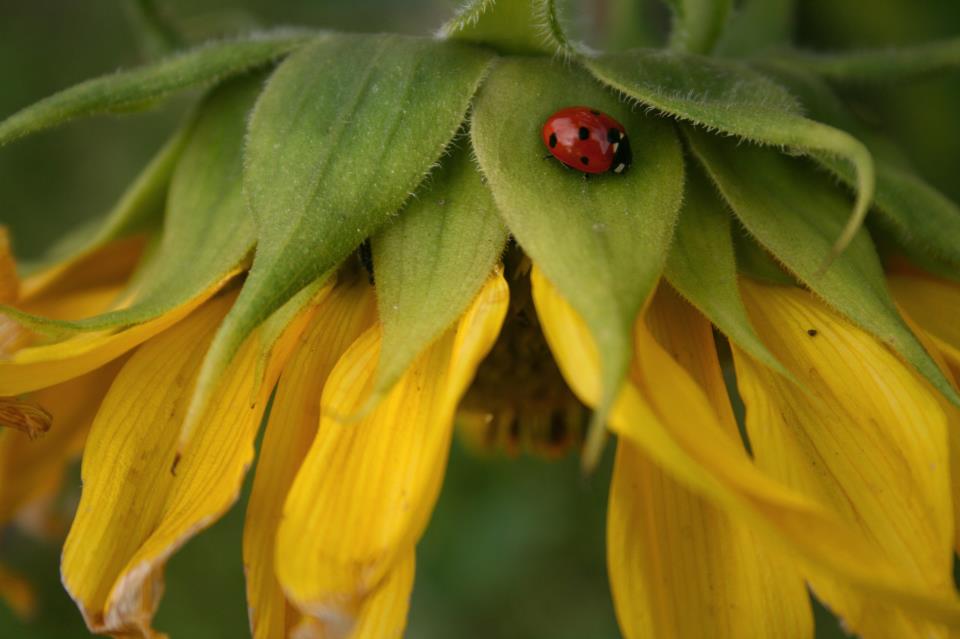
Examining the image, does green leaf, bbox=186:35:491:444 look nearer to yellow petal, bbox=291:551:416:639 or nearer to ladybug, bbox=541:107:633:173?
ladybug, bbox=541:107:633:173

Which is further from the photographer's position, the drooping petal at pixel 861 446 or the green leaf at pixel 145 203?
the green leaf at pixel 145 203

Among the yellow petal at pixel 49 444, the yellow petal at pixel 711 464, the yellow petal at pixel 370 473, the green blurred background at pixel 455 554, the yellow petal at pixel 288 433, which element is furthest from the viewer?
the green blurred background at pixel 455 554

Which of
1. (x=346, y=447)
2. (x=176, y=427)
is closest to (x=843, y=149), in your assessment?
(x=346, y=447)

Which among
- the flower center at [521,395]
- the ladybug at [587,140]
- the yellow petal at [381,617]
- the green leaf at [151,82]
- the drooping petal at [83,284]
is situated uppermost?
the green leaf at [151,82]

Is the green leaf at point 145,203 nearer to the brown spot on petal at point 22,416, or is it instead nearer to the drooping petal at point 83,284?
the drooping petal at point 83,284

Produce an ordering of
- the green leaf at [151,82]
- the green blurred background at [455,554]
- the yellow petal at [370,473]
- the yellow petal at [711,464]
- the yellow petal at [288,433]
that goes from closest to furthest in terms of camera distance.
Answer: the yellow petal at [711,464] < the yellow petal at [370,473] < the yellow petal at [288,433] < the green leaf at [151,82] < the green blurred background at [455,554]

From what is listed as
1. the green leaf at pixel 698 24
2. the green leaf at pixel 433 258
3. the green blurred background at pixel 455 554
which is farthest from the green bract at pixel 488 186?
the green blurred background at pixel 455 554
